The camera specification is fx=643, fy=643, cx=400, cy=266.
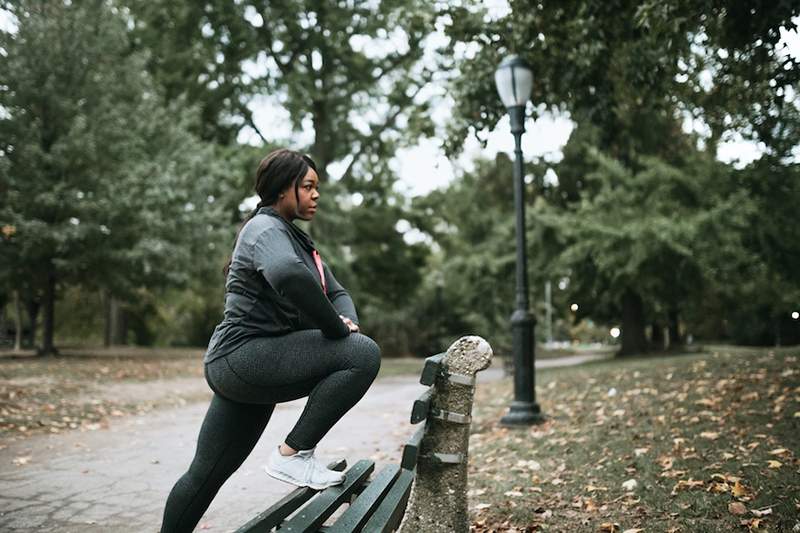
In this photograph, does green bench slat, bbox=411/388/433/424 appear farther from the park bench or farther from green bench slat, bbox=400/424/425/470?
green bench slat, bbox=400/424/425/470

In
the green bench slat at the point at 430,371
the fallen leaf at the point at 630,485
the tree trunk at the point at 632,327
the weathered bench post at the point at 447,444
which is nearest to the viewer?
the green bench slat at the point at 430,371

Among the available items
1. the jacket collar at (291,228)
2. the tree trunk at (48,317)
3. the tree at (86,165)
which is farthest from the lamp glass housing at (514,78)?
the tree trunk at (48,317)

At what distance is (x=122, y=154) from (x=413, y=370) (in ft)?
35.0

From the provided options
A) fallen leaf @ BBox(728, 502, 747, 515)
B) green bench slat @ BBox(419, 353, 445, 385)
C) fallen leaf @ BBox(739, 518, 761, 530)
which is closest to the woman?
green bench slat @ BBox(419, 353, 445, 385)

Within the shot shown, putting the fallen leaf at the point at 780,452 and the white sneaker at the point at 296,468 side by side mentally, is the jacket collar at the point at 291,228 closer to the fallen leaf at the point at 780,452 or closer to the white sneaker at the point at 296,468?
the white sneaker at the point at 296,468

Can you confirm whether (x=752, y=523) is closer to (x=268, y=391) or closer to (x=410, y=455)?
(x=410, y=455)

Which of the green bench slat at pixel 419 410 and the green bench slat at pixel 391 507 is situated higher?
the green bench slat at pixel 419 410

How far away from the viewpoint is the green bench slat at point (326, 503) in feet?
8.23

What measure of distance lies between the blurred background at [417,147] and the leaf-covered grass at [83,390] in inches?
103

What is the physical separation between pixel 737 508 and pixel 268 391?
327cm

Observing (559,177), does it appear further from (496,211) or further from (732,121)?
(732,121)

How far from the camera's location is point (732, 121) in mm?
10906

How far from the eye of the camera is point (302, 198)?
2.92 m

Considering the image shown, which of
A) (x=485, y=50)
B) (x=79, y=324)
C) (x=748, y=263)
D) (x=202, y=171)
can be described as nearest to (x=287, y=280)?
(x=485, y=50)
